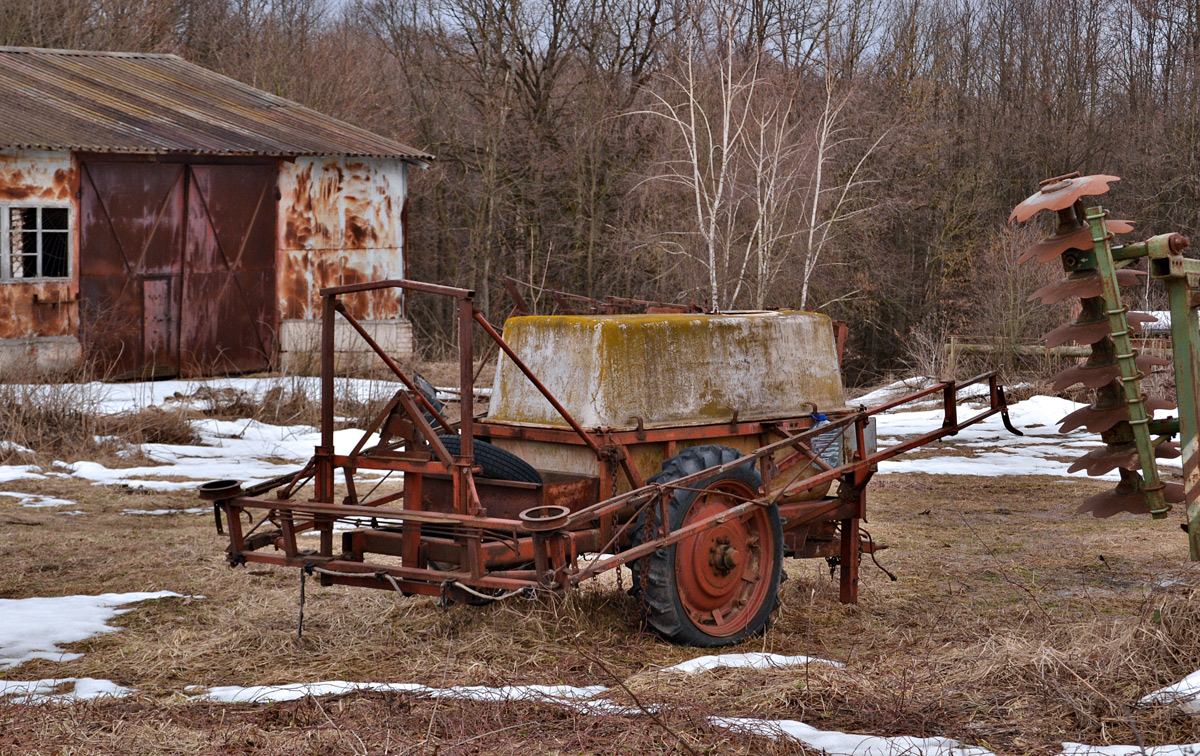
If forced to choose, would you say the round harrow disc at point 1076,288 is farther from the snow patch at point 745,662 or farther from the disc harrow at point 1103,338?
the snow patch at point 745,662

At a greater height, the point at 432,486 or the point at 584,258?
the point at 584,258

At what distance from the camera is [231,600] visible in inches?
305

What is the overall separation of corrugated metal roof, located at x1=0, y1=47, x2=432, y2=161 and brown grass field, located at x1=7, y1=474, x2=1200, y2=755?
10151 mm

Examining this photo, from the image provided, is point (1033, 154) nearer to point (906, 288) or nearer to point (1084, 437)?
point (906, 288)

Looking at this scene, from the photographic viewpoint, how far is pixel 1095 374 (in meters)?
6.04

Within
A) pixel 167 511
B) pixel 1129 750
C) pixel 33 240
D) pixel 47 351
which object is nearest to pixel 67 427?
pixel 167 511

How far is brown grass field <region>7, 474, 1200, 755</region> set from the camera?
486 centimetres

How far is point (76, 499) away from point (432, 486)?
617cm

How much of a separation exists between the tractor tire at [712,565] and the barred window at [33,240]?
582 inches

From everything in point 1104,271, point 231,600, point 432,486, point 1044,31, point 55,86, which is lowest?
point 231,600

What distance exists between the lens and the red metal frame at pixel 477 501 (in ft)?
19.2

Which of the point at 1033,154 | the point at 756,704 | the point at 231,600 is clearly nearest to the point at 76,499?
the point at 231,600

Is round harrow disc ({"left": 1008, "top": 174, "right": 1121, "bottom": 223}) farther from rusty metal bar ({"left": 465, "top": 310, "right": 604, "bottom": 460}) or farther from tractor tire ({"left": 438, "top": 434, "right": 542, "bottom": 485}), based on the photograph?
tractor tire ({"left": 438, "top": 434, "right": 542, "bottom": 485})

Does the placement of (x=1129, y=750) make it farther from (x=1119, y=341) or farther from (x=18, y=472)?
(x=18, y=472)
